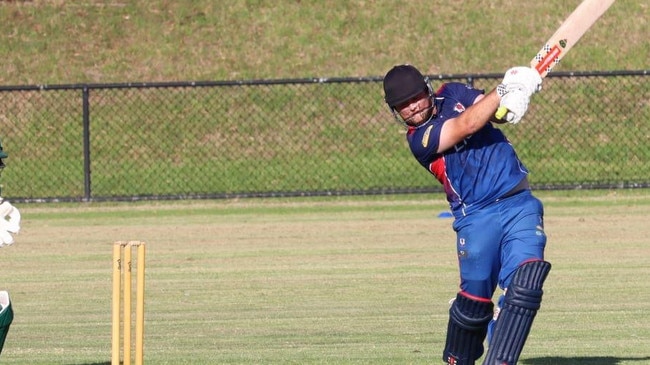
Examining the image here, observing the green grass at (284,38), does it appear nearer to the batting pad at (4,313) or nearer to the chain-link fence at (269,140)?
the chain-link fence at (269,140)

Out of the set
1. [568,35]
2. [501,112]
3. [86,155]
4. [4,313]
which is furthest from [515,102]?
[86,155]

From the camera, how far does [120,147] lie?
849 inches

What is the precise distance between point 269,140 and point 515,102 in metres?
14.8

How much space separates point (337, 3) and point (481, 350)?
1846 cm

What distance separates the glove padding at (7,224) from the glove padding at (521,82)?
2.81 metres

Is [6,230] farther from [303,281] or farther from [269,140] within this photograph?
[269,140]

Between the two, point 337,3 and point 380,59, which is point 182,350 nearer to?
point 380,59

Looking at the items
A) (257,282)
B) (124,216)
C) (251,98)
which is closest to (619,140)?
(251,98)

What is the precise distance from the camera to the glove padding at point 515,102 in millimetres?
7070

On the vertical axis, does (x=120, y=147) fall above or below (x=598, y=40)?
below

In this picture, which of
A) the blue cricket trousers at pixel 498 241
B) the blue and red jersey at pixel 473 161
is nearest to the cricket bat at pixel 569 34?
the blue and red jersey at pixel 473 161

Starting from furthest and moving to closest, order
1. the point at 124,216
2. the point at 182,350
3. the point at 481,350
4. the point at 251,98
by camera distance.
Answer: the point at 251,98, the point at 124,216, the point at 182,350, the point at 481,350

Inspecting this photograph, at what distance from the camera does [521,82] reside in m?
7.13

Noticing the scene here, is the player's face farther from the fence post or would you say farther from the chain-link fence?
the fence post
